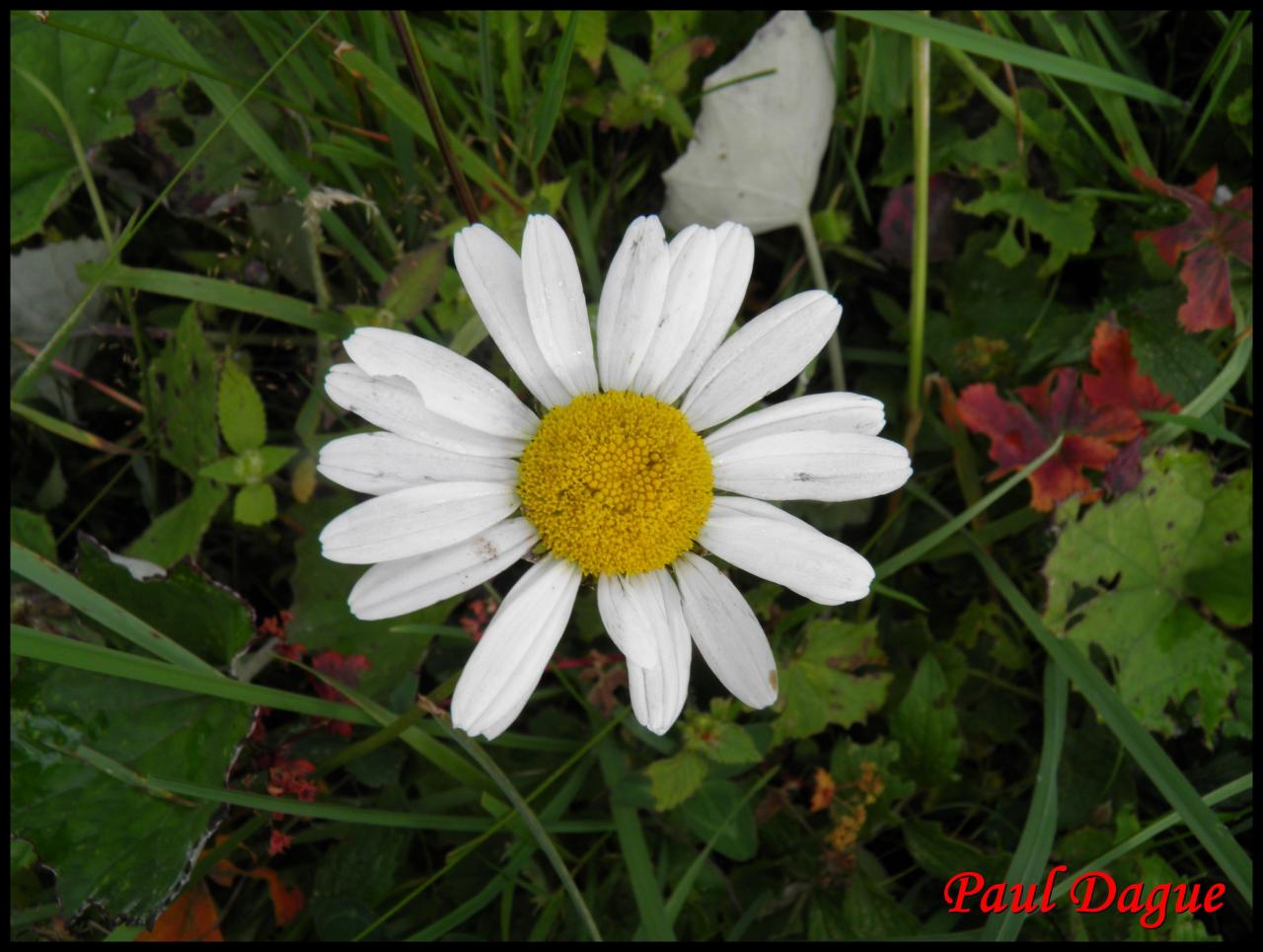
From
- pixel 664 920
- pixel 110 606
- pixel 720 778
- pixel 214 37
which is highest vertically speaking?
pixel 214 37

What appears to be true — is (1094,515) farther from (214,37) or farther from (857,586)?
(214,37)

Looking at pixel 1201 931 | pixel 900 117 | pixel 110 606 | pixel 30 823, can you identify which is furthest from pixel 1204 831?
pixel 30 823

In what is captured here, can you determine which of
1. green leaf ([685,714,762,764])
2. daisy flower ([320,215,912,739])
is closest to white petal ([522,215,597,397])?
daisy flower ([320,215,912,739])

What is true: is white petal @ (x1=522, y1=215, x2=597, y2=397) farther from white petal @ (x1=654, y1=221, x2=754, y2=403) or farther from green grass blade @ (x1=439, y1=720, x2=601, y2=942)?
green grass blade @ (x1=439, y1=720, x2=601, y2=942)

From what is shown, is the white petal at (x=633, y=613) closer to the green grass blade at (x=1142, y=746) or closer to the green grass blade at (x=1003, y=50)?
the green grass blade at (x=1142, y=746)

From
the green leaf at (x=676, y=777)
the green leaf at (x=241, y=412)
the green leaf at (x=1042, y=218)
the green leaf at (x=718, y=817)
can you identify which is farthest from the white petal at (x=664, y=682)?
the green leaf at (x=1042, y=218)

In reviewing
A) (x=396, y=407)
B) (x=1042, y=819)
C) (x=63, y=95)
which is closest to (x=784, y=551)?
(x=396, y=407)
